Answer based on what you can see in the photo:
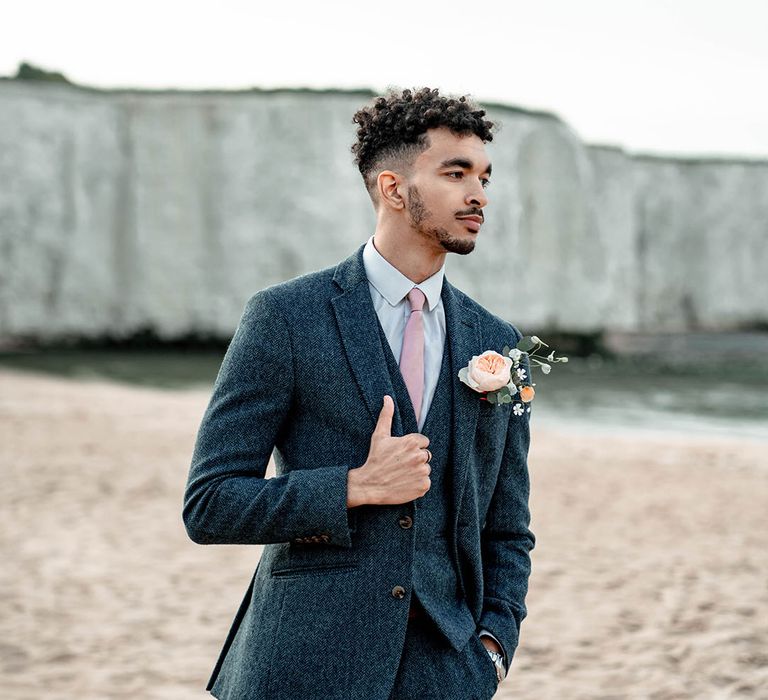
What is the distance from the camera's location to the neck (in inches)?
60.0

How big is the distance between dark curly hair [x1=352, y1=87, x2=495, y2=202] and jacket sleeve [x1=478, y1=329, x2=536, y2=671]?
1.30ft

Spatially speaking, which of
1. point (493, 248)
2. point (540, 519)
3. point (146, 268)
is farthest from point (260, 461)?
point (493, 248)

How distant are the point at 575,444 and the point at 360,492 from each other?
917 centimetres

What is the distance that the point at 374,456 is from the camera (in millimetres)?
1384

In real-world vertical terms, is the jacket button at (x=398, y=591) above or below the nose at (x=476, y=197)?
below

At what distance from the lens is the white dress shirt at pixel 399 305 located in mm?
1529

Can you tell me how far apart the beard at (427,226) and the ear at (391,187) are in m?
0.02

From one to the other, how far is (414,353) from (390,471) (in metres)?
0.21

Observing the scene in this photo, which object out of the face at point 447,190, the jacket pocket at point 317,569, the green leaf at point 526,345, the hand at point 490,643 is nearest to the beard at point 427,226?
the face at point 447,190

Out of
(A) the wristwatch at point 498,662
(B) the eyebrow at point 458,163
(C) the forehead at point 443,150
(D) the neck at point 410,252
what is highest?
(C) the forehead at point 443,150

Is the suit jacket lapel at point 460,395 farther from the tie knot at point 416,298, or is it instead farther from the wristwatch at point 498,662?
the wristwatch at point 498,662

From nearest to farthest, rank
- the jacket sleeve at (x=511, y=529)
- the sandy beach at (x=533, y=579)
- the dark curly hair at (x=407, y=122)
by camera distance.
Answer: the dark curly hair at (x=407, y=122), the jacket sleeve at (x=511, y=529), the sandy beach at (x=533, y=579)

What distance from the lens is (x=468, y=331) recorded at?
159cm

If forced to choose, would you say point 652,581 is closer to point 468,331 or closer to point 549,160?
point 468,331
